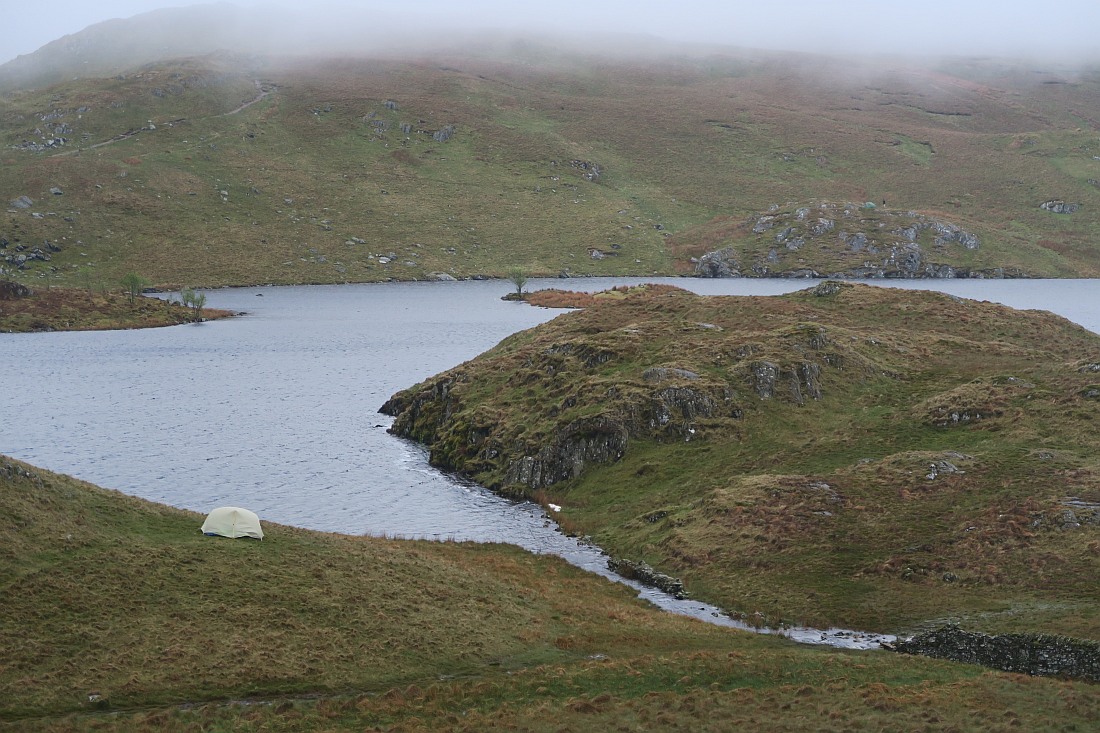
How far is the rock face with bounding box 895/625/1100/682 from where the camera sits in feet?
105

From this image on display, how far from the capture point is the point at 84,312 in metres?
171

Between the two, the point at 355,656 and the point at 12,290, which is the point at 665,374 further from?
the point at 12,290

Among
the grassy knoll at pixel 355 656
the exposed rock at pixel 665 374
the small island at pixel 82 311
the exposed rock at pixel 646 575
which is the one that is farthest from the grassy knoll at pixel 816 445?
the small island at pixel 82 311

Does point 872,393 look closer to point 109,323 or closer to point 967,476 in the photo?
point 967,476

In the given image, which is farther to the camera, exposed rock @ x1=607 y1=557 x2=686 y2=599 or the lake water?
the lake water

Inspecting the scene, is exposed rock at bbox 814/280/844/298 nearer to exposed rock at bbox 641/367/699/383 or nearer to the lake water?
exposed rock at bbox 641/367/699/383

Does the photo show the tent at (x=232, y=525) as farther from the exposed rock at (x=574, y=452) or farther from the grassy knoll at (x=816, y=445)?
the exposed rock at (x=574, y=452)

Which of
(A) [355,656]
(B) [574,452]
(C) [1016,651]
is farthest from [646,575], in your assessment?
(A) [355,656]

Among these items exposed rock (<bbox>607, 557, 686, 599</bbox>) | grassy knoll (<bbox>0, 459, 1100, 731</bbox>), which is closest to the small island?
grassy knoll (<bbox>0, 459, 1100, 731</bbox>)

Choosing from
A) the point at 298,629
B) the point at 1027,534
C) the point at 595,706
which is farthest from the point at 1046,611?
the point at 298,629

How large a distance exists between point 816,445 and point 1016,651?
2531 cm

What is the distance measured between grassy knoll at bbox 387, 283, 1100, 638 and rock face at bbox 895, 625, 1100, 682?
1468 millimetres

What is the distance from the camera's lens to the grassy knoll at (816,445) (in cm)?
4188

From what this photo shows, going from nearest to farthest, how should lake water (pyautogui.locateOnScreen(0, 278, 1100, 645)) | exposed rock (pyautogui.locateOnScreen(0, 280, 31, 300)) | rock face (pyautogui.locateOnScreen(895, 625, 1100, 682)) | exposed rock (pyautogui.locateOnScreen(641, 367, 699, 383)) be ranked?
rock face (pyautogui.locateOnScreen(895, 625, 1100, 682)) → lake water (pyautogui.locateOnScreen(0, 278, 1100, 645)) → exposed rock (pyautogui.locateOnScreen(641, 367, 699, 383)) → exposed rock (pyautogui.locateOnScreen(0, 280, 31, 300))
